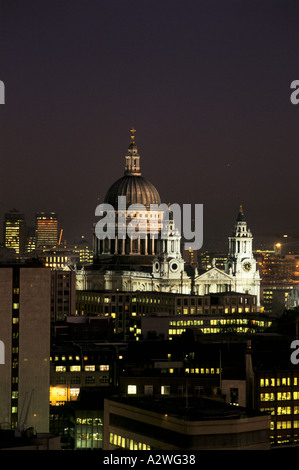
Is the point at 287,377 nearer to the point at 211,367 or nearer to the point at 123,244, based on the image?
the point at 211,367

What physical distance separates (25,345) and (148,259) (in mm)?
79918

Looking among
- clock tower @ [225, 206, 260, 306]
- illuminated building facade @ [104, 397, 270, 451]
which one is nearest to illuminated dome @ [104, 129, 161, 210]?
clock tower @ [225, 206, 260, 306]

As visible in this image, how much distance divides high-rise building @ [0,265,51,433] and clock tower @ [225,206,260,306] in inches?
2664

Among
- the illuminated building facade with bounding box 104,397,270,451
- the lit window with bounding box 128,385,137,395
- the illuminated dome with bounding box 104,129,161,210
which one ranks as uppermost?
the illuminated dome with bounding box 104,129,161,210

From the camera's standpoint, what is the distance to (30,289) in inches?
2862

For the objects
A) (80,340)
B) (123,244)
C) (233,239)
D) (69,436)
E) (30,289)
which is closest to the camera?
(69,436)

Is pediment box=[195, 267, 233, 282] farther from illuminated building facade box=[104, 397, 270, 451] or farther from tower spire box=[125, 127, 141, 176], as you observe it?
illuminated building facade box=[104, 397, 270, 451]

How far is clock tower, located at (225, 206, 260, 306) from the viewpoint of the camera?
140m

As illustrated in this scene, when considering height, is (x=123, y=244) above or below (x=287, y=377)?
above

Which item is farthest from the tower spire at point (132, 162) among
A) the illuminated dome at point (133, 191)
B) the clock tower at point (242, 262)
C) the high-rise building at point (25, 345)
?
the high-rise building at point (25, 345)

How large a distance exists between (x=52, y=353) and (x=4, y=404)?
40.8 ft

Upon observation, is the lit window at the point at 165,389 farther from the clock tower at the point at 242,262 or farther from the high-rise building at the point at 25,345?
the clock tower at the point at 242,262

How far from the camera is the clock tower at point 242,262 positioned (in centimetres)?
14012
